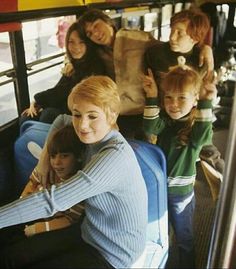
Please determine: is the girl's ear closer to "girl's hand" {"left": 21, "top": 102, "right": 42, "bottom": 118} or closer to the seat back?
the seat back

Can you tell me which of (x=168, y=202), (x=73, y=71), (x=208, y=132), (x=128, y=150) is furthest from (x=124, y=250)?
(x=73, y=71)

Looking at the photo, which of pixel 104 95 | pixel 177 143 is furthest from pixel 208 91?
pixel 104 95

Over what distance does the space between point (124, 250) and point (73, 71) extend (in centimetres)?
51

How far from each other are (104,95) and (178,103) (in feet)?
0.62

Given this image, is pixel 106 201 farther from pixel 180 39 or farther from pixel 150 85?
pixel 180 39

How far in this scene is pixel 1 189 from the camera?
1.12 m

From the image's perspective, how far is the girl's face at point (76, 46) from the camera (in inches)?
38.6

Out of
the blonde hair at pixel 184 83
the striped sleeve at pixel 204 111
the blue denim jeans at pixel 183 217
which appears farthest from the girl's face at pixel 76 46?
the blue denim jeans at pixel 183 217

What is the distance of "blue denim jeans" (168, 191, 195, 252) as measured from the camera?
3.21 feet

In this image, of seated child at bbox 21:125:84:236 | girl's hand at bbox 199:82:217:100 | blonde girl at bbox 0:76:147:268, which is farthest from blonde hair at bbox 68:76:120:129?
girl's hand at bbox 199:82:217:100

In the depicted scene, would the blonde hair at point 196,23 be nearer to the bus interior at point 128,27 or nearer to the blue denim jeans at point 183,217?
the bus interior at point 128,27

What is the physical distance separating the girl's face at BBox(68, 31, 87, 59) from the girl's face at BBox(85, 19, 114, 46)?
0.03 metres

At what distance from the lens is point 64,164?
104 centimetres

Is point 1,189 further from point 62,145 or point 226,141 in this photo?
point 226,141
